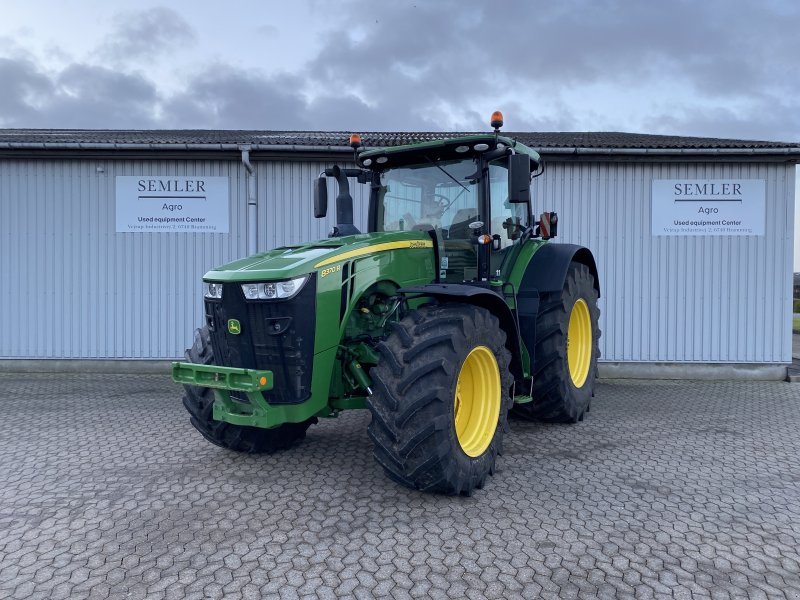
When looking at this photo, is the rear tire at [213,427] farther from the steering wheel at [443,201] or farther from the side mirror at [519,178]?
the side mirror at [519,178]

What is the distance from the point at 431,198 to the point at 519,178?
0.96m

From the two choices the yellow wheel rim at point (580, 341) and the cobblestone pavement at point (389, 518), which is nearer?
the cobblestone pavement at point (389, 518)

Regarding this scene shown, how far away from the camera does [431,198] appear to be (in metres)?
4.95

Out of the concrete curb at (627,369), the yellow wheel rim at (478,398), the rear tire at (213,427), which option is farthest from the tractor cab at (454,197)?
the concrete curb at (627,369)

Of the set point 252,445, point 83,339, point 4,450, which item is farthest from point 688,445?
point 83,339

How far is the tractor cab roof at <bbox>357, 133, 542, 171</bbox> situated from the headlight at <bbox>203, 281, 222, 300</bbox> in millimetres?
1832

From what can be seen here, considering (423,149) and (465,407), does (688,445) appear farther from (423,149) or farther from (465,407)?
(423,149)

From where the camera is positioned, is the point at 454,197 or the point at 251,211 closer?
the point at 454,197

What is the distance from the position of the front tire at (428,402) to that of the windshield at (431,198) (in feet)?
3.75

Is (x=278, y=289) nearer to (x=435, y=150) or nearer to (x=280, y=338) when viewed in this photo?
(x=280, y=338)

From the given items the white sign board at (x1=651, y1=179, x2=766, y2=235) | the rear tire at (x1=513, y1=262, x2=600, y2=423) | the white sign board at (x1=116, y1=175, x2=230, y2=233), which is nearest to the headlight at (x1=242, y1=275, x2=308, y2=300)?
the rear tire at (x1=513, y1=262, x2=600, y2=423)

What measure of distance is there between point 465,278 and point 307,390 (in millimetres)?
1706

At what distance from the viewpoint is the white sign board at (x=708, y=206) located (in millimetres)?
8352

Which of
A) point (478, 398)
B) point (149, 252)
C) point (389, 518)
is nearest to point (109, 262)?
point (149, 252)
